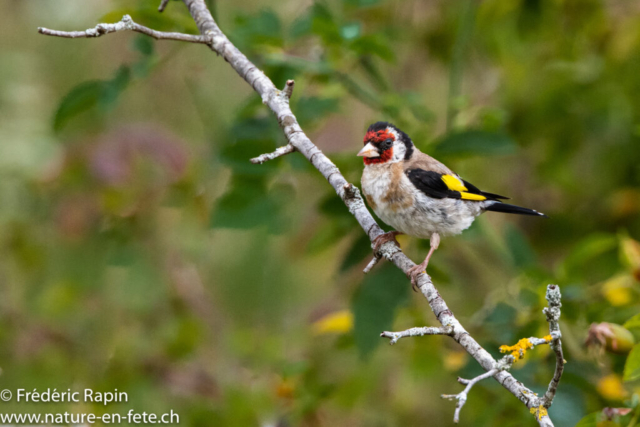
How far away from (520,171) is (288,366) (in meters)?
3.33

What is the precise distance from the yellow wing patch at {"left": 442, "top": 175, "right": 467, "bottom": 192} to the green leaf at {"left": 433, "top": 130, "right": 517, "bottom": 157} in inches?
5.5

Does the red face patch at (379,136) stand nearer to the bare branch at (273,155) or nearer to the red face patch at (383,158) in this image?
the red face patch at (383,158)

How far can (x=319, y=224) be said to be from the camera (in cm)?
571

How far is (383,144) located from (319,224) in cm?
219

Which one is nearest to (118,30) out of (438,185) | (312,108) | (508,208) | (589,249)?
(312,108)

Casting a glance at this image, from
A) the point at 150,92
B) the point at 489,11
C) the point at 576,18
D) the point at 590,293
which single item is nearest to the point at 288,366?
the point at 590,293

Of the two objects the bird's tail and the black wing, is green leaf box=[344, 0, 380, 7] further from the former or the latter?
the bird's tail

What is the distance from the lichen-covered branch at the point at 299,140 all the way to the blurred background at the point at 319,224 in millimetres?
524

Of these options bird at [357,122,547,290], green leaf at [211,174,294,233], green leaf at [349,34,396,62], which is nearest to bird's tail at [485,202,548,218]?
bird at [357,122,547,290]

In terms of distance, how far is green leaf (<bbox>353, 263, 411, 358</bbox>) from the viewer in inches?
126

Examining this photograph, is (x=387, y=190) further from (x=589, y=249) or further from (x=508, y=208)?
(x=589, y=249)

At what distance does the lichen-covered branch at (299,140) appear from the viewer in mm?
2258

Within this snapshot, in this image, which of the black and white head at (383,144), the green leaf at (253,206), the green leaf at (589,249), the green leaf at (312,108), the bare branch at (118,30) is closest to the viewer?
the bare branch at (118,30)

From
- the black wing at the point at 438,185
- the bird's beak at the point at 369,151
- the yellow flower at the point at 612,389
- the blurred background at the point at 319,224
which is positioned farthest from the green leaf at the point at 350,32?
the yellow flower at the point at 612,389
